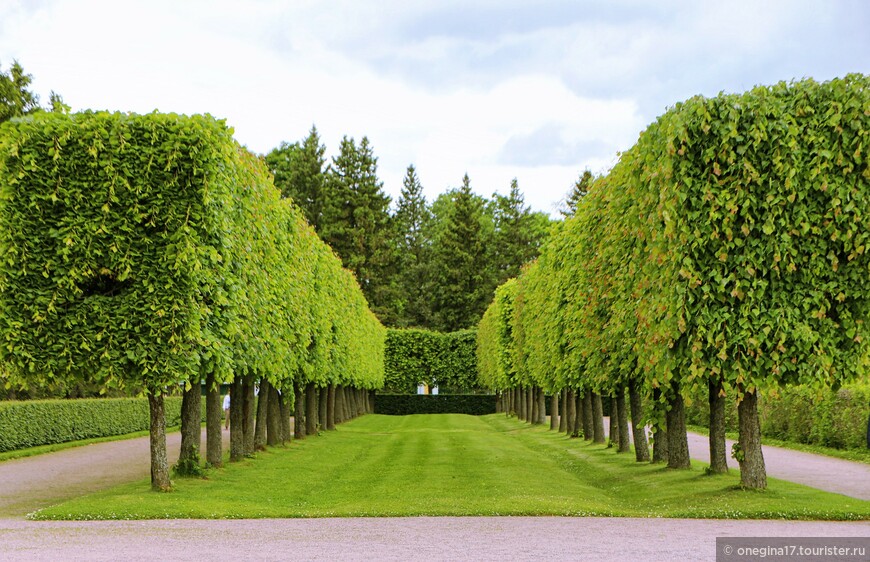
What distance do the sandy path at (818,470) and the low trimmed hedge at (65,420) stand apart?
20.5m

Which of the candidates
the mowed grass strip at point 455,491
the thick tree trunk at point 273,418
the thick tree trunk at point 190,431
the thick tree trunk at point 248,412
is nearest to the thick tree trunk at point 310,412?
the thick tree trunk at point 273,418

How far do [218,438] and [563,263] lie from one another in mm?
11559

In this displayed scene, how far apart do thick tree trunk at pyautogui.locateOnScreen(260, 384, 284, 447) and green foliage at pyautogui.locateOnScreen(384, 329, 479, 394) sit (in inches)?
1627

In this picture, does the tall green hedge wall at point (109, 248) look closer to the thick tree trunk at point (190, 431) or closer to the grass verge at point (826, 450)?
the thick tree trunk at point (190, 431)

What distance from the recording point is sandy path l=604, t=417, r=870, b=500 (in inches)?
664

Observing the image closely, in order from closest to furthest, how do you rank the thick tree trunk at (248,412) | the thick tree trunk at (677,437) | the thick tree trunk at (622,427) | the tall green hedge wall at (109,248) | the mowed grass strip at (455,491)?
1. the mowed grass strip at (455,491)
2. the tall green hedge wall at (109,248)
3. the thick tree trunk at (677,437)
4. the thick tree trunk at (248,412)
5. the thick tree trunk at (622,427)

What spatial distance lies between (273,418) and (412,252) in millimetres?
70127

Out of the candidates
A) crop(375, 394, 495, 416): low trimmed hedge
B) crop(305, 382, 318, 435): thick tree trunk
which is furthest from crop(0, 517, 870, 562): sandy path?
crop(375, 394, 495, 416): low trimmed hedge

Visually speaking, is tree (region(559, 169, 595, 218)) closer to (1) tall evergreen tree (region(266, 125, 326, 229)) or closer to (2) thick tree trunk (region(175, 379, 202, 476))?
(1) tall evergreen tree (region(266, 125, 326, 229))

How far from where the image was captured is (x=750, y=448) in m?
14.5

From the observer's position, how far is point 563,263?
25.7m

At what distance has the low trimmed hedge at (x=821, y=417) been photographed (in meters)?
24.2

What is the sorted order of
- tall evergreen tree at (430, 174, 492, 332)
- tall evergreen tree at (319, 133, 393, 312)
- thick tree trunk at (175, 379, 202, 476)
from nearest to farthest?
thick tree trunk at (175, 379, 202, 476) < tall evergreen tree at (319, 133, 393, 312) < tall evergreen tree at (430, 174, 492, 332)

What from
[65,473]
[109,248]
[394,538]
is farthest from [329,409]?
[394,538]
